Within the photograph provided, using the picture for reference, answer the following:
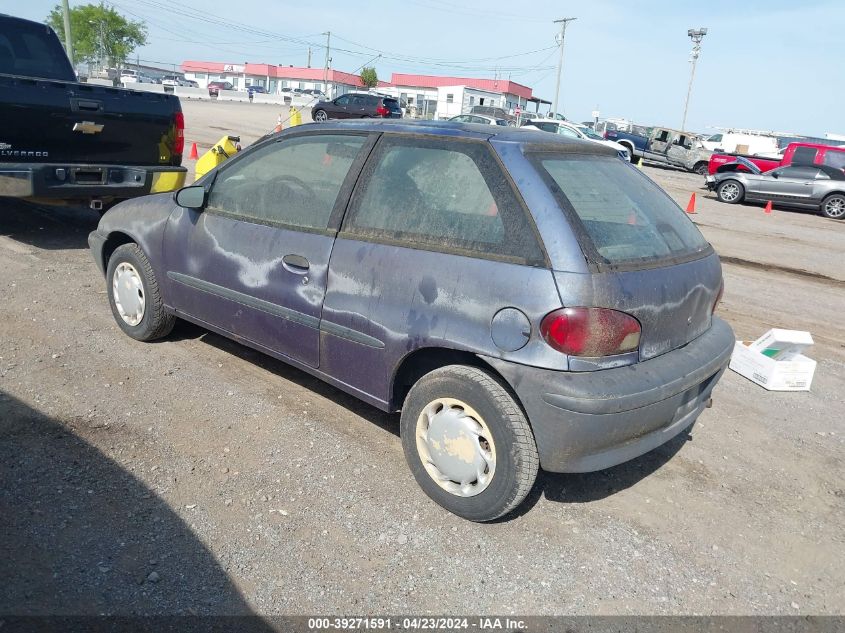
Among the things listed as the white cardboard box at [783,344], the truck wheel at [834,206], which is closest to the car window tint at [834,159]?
the truck wheel at [834,206]

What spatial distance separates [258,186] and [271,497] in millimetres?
1879

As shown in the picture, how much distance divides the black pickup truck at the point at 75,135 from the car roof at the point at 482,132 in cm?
392

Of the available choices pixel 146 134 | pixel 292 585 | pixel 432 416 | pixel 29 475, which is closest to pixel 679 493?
pixel 432 416

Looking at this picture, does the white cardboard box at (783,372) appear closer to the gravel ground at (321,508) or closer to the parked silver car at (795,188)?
the gravel ground at (321,508)

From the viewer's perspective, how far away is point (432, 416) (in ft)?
10.4

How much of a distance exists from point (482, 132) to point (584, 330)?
1.18 metres

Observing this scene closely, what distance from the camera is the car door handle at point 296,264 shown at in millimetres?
3549

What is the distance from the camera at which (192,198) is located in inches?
164

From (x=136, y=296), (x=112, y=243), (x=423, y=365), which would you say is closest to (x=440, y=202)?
(x=423, y=365)

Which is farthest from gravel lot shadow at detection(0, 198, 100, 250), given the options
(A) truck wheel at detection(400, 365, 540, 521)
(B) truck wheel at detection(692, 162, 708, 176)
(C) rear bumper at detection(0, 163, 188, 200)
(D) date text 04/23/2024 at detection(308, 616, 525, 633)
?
(B) truck wheel at detection(692, 162, 708, 176)

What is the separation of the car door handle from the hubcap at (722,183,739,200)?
17.6 m

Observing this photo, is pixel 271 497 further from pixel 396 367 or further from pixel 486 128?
pixel 486 128

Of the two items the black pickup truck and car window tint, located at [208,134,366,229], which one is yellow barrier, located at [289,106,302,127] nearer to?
the black pickup truck

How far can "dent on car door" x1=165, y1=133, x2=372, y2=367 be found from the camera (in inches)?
141
